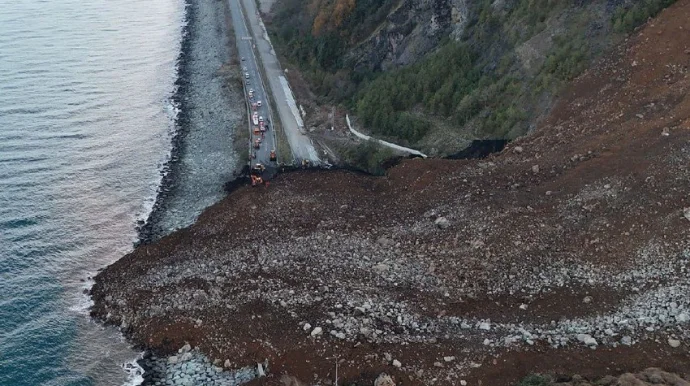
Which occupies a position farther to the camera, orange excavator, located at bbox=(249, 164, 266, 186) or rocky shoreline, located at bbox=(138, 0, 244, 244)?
orange excavator, located at bbox=(249, 164, 266, 186)

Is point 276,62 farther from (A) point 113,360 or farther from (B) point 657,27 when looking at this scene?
(A) point 113,360

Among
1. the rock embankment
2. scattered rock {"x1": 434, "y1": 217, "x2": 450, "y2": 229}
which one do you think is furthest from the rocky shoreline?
scattered rock {"x1": 434, "y1": 217, "x2": 450, "y2": 229}

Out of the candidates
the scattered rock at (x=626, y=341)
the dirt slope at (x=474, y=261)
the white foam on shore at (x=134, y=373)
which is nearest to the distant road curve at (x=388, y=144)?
the dirt slope at (x=474, y=261)

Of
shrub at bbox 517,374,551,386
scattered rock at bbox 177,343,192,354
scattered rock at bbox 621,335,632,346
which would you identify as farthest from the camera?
scattered rock at bbox 177,343,192,354

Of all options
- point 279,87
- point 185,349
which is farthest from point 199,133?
point 185,349

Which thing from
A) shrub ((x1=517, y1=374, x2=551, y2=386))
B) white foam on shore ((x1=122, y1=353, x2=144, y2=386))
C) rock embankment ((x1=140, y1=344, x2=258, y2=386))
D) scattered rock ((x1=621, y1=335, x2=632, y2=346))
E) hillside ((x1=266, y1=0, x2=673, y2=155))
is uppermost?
hillside ((x1=266, y1=0, x2=673, y2=155))

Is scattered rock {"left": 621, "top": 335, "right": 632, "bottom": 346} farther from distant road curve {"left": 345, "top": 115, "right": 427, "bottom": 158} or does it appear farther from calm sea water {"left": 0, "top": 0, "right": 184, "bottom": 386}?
distant road curve {"left": 345, "top": 115, "right": 427, "bottom": 158}

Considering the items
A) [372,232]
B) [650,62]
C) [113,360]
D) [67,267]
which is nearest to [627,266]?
[372,232]
